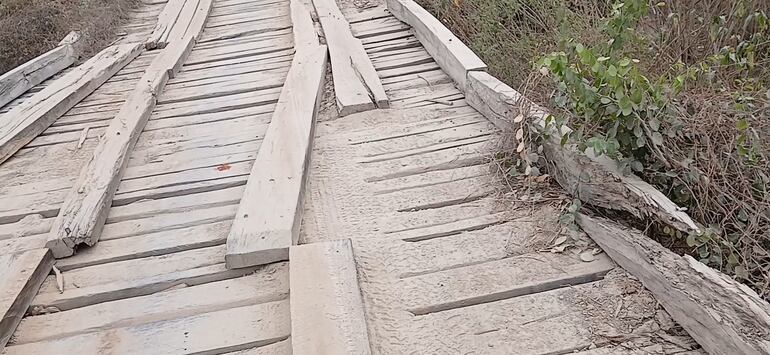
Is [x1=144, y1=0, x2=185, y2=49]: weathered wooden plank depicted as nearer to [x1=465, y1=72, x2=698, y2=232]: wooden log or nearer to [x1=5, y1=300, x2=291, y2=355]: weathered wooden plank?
[x1=465, y1=72, x2=698, y2=232]: wooden log

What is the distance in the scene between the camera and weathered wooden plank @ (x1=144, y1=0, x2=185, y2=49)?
573cm

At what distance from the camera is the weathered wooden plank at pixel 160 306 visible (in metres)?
2.15

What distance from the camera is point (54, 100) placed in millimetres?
4273

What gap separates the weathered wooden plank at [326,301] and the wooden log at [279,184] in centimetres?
15

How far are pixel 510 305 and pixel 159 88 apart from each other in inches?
127

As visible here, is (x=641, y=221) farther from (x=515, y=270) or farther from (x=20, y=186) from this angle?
(x=20, y=186)

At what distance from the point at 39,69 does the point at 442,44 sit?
11.2ft

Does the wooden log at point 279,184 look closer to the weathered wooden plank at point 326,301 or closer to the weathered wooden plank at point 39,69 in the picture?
the weathered wooden plank at point 326,301

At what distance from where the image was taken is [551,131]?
2.59 metres

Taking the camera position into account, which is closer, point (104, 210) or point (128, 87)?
point (104, 210)

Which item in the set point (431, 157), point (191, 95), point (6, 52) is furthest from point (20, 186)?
point (6, 52)

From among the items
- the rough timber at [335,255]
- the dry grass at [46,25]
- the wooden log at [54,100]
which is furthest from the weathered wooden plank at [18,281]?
the dry grass at [46,25]

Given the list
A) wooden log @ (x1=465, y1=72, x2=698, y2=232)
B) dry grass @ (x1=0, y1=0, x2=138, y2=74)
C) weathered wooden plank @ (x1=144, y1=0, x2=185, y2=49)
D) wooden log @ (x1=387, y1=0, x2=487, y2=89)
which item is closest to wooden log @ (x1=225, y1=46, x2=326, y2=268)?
wooden log @ (x1=387, y1=0, x2=487, y2=89)

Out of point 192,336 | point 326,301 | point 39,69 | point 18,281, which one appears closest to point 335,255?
point 326,301
